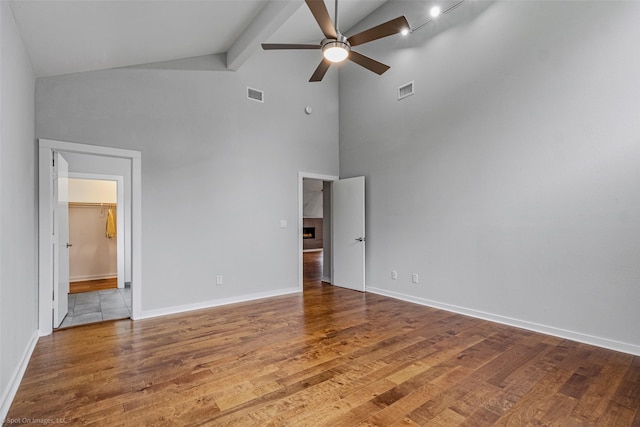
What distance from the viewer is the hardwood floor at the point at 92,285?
5.54 metres

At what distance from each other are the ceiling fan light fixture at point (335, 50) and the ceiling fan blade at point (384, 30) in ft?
0.45

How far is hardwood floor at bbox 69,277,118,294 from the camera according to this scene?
5.54 meters

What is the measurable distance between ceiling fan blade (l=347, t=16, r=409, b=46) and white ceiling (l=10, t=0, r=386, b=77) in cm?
66

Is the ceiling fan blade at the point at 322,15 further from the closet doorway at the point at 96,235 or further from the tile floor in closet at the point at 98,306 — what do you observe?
the closet doorway at the point at 96,235

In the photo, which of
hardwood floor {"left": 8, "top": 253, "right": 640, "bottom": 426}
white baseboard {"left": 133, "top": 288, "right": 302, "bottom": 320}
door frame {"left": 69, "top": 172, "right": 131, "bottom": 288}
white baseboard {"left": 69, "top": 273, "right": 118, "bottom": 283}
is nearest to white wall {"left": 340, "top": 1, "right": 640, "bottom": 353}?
hardwood floor {"left": 8, "top": 253, "right": 640, "bottom": 426}

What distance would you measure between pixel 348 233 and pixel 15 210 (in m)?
4.33

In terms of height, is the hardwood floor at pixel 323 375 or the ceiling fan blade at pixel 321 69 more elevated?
the ceiling fan blade at pixel 321 69

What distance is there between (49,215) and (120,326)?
1.46 m

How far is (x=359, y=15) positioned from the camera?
5336mm

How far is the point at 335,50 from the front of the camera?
2.90 meters

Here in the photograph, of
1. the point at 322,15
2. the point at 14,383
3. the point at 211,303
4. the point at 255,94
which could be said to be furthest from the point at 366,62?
the point at 14,383

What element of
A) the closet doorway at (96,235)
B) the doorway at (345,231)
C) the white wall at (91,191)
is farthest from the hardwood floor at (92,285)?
the doorway at (345,231)

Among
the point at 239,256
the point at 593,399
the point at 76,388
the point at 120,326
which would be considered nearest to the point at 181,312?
the point at 120,326

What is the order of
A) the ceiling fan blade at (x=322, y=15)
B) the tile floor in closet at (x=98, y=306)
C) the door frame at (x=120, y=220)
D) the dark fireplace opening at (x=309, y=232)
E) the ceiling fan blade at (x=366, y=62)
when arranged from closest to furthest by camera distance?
the ceiling fan blade at (x=322, y=15) → the ceiling fan blade at (x=366, y=62) → the tile floor in closet at (x=98, y=306) → the door frame at (x=120, y=220) → the dark fireplace opening at (x=309, y=232)
